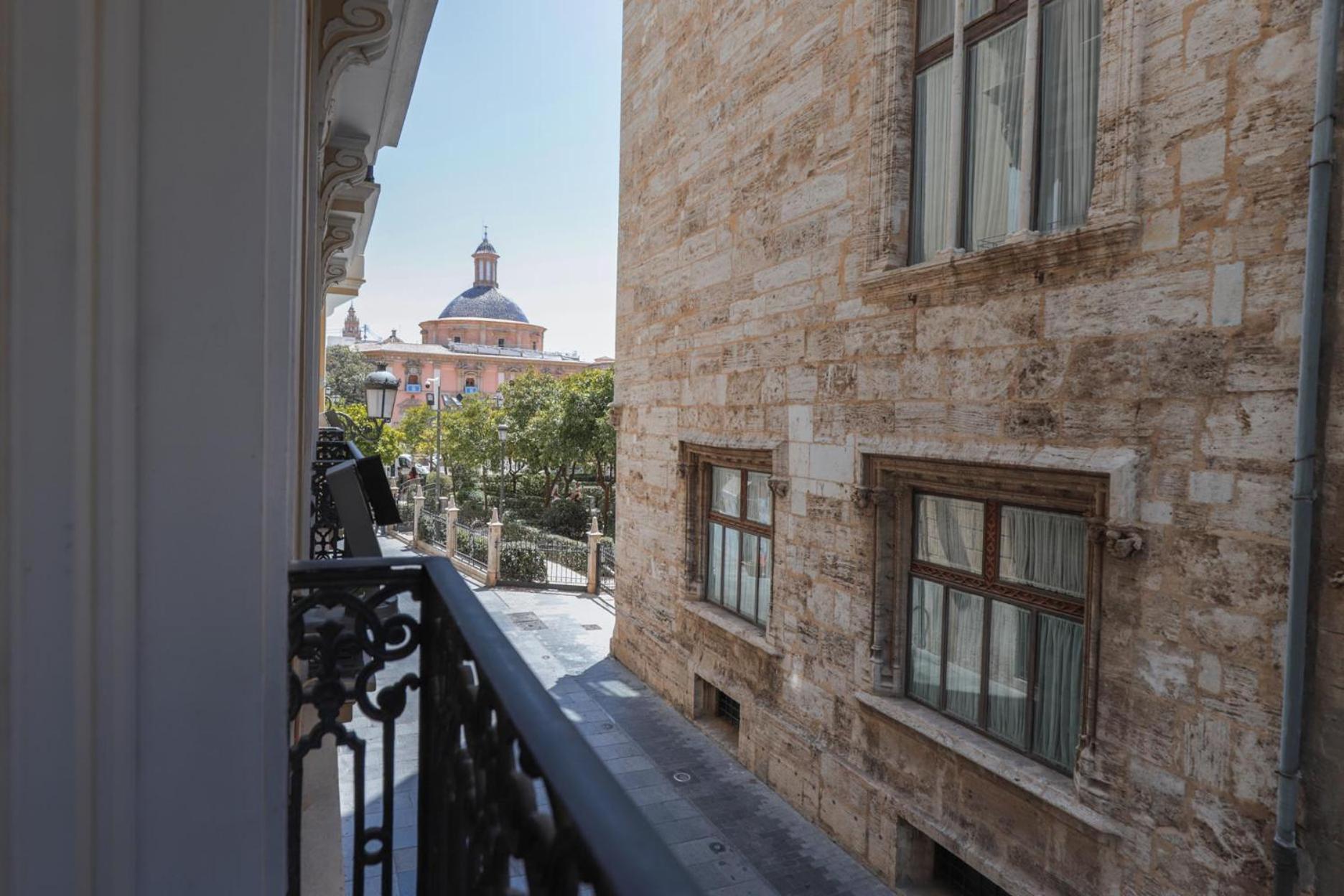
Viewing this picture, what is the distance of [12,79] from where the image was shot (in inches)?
46.3

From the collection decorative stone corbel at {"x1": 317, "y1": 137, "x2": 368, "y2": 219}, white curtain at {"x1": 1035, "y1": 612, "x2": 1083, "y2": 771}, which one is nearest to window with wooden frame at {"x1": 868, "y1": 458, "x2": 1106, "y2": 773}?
white curtain at {"x1": 1035, "y1": 612, "x2": 1083, "y2": 771}

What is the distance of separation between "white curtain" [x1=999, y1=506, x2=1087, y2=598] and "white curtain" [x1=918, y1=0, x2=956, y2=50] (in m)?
3.73

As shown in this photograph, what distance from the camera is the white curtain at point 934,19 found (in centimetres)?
643

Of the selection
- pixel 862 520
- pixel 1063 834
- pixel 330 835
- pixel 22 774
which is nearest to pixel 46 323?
pixel 22 774

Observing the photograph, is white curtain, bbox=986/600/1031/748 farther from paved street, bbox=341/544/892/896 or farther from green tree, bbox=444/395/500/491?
green tree, bbox=444/395/500/491

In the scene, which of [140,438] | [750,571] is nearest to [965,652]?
[750,571]

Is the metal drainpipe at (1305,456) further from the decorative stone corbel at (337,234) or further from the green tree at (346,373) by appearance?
the green tree at (346,373)

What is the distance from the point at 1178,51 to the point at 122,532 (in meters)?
5.52

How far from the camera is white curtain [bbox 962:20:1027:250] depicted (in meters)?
5.81

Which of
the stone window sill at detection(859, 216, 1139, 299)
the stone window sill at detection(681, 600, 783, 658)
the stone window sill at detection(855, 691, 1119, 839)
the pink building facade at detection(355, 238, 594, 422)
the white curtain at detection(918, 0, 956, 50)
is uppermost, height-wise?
the pink building facade at detection(355, 238, 594, 422)

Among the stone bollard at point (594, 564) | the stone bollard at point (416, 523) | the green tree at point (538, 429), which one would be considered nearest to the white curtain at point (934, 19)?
the stone bollard at point (594, 564)

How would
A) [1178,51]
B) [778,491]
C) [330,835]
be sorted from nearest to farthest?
[330,835] → [1178,51] → [778,491]

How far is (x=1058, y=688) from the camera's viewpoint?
17.8 feet

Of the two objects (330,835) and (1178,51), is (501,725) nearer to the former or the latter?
(330,835)
